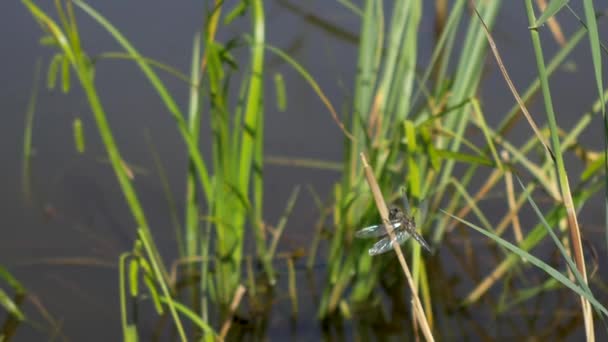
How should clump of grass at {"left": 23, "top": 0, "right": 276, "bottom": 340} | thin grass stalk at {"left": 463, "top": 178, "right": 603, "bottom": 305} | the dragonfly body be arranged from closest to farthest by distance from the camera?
the dragonfly body, clump of grass at {"left": 23, "top": 0, "right": 276, "bottom": 340}, thin grass stalk at {"left": 463, "top": 178, "right": 603, "bottom": 305}

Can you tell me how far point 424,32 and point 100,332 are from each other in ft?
4.34

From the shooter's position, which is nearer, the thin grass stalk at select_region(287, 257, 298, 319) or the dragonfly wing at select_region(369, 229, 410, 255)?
the dragonfly wing at select_region(369, 229, 410, 255)

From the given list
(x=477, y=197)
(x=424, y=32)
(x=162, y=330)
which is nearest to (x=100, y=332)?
(x=162, y=330)

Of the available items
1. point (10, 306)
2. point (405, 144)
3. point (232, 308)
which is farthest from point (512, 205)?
point (10, 306)

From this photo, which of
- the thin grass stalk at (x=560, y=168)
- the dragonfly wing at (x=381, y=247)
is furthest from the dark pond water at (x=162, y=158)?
the thin grass stalk at (x=560, y=168)

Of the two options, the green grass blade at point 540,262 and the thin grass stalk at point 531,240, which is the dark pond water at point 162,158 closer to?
the thin grass stalk at point 531,240

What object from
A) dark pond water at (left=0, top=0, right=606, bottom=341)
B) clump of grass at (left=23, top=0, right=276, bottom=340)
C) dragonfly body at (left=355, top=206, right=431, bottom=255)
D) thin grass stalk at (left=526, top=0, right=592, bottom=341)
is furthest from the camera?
dark pond water at (left=0, top=0, right=606, bottom=341)

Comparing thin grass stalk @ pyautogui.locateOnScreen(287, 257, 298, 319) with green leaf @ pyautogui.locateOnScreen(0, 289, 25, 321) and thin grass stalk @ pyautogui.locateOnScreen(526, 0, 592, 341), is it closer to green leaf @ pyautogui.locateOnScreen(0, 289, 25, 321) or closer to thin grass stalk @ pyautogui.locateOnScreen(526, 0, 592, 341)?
green leaf @ pyautogui.locateOnScreen(0, 289, 25, 321)

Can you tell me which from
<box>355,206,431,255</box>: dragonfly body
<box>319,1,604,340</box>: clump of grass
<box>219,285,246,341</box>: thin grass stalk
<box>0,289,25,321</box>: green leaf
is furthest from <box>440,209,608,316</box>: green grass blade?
<box>0,289,25,321</box>: green leaf

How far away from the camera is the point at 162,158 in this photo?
194cm

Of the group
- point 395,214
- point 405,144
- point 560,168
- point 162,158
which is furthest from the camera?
point 162,158

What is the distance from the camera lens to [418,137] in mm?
1434

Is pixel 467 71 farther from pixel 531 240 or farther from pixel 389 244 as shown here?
pixel 389 244

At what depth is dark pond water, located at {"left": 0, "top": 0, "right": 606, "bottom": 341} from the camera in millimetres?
1598
